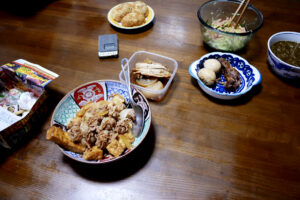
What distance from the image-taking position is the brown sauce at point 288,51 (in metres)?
1.12

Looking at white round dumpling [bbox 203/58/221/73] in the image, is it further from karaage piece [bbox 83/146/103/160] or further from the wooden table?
karaage piece [bbox 83/146/103/160]

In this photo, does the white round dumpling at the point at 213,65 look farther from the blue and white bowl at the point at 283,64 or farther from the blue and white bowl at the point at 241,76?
the blue and white bowl at the point at 283,64

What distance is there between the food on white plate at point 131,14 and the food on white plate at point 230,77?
720 millimetres


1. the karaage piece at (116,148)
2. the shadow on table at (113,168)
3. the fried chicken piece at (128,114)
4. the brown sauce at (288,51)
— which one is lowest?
the shadow on table at (113,168)

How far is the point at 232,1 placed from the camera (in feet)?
4.62

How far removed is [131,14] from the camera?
1498mm

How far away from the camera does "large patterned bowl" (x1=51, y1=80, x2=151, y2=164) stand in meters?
0.90

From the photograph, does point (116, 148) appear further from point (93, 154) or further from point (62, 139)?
point (62, 139)

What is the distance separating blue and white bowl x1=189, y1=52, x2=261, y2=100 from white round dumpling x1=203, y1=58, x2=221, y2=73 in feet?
0.11

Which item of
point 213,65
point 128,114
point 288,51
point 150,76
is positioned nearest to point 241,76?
point 213,65

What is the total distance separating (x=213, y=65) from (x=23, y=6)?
170cm

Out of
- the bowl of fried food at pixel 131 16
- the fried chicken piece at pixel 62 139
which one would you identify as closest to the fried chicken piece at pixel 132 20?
the bowl of fried food at pixel 131 16

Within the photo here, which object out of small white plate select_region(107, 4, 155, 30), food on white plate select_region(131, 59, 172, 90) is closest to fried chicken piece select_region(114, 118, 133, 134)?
food on white plate select_region(131, 59, 172, 90)

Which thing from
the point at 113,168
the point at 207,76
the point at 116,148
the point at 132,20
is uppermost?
the point at 132,20
